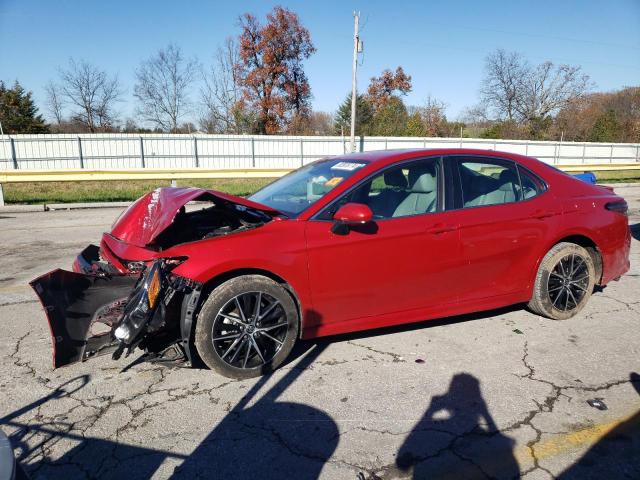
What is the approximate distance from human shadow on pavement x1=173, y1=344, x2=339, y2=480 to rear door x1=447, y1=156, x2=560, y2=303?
185 centimetres

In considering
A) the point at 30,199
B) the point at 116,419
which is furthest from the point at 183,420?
the point at 30,199

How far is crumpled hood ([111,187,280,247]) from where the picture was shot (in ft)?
11.2

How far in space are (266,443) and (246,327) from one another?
90 centimetres

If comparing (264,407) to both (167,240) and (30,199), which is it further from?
(30,199)

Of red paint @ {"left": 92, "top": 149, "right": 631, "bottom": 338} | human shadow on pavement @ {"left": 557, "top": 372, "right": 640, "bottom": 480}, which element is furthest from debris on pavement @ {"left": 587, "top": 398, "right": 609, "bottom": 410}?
red paint @ {"left": 92, "top": 149, "right": 631, "bottom": 338}

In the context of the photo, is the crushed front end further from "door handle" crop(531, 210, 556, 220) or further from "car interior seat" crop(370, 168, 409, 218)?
"door handle" crop(531, 210, 556, 220)

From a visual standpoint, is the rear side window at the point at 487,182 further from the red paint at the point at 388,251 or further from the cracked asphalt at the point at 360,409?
the cracked asphalt at the point at 360,409

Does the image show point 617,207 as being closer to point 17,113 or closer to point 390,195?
point 390,195

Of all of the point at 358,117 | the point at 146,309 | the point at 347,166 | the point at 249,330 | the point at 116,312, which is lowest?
the point at 249,330

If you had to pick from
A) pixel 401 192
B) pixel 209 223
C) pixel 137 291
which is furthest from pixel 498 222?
pixel 137 291

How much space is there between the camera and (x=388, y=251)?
11.9ft

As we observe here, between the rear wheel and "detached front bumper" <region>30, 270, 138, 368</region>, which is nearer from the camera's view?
"detached front bumper" <region>30, 270, 138, 368</region>

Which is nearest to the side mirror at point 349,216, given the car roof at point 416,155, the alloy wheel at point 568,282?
the car roof at point 416,155

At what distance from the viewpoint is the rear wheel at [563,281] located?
436 centimetres
